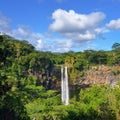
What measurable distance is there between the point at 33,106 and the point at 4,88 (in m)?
16.7

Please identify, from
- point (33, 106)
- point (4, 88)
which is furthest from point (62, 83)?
point (4, 88)

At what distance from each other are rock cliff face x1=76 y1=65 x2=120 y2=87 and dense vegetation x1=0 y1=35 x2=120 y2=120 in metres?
0.85

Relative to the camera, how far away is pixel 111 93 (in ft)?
113

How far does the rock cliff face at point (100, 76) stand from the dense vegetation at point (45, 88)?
33.6 inches

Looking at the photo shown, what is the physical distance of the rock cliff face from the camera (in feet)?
185

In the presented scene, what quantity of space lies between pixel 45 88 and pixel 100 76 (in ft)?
31.3

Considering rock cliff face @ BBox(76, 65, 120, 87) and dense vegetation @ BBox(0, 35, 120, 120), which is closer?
dense vegetation @ BBox(0, 35, 120, 120)

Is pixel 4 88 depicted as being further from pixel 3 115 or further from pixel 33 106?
pixel 33 106

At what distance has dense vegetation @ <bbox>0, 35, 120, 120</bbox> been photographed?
55.8 ft

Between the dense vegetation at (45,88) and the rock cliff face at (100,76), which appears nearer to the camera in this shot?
the dense vegetation at (45,88)

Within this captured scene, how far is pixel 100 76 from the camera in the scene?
56.5 m

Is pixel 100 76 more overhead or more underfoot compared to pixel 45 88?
more overhead

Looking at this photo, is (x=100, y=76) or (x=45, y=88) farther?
(x=100, y=76)

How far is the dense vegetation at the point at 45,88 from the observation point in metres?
17.0
